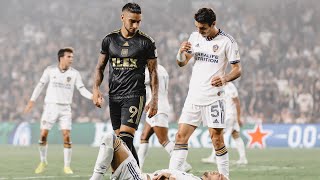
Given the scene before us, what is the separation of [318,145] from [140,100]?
15653 mm

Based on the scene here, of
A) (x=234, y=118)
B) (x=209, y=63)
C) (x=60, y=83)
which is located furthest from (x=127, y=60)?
(x=234, y=118)

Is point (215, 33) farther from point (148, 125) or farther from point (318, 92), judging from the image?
point (318, 92)

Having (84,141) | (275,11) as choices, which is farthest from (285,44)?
(84,141)

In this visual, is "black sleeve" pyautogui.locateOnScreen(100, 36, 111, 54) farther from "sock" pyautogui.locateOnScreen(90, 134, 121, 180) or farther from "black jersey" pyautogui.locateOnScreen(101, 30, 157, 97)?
"sock" pyautogui.locateOnScreen(90, 134, 121, 180)

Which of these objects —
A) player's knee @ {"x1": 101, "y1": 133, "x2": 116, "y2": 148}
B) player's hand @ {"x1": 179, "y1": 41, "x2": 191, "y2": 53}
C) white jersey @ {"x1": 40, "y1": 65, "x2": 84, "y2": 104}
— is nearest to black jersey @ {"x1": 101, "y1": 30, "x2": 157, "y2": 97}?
player's hand @ {"x1": 179, "y1": 41, "x2": 191, "y2": 53}

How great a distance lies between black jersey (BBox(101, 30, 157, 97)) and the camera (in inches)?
376

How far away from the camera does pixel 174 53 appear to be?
98.0ft

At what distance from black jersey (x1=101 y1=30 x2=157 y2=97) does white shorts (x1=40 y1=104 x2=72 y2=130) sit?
5.49 metres

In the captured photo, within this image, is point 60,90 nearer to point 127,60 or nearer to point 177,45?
point 127,60

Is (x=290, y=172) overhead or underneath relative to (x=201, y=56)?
underneath

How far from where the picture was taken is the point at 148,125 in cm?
1362

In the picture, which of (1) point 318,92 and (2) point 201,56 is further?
(1) point 318,92

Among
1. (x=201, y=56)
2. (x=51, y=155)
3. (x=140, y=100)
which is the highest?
(x=201, y=56)

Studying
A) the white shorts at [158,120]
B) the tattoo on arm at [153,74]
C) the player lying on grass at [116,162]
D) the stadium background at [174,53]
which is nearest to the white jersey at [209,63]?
the tattoo on arm at [153,74]
